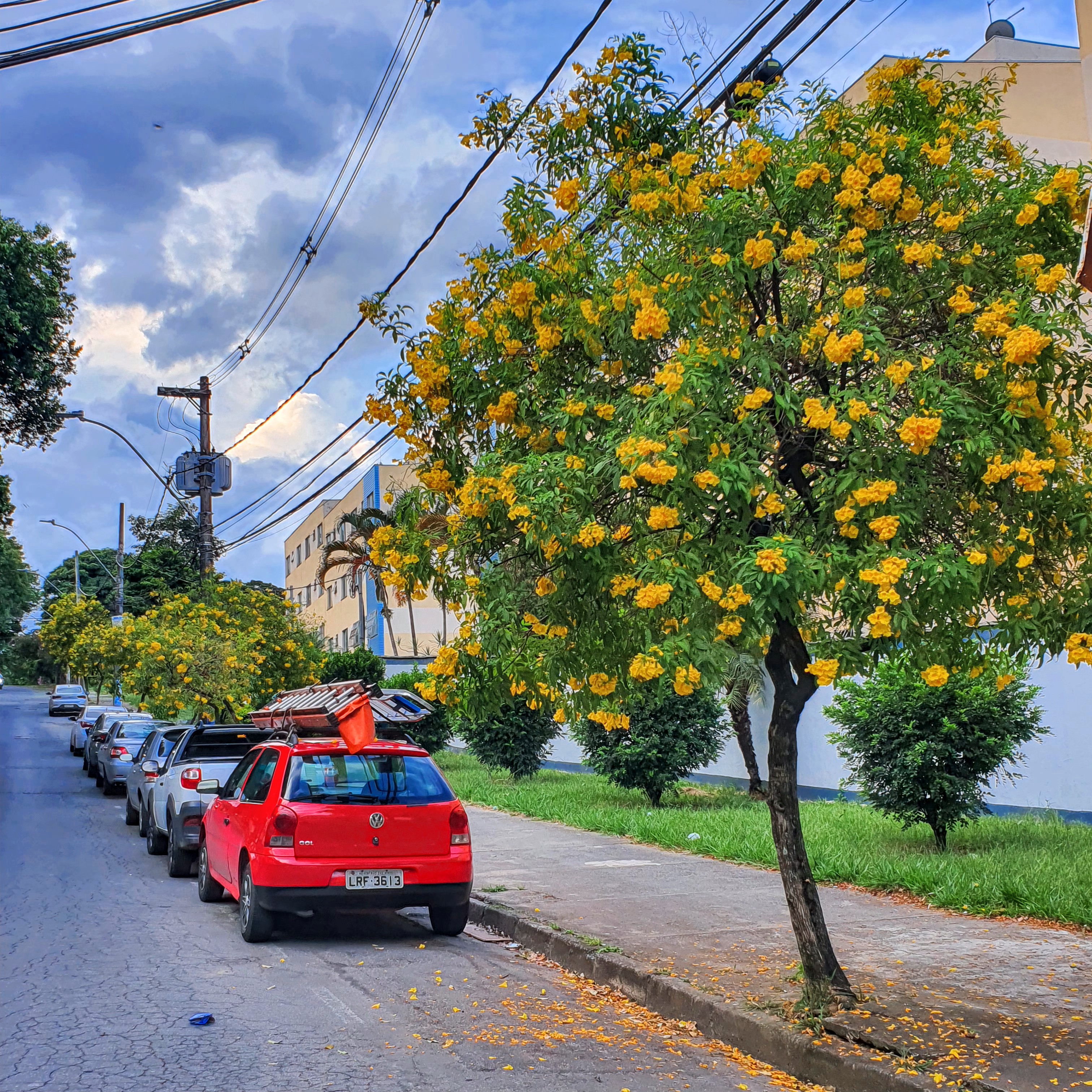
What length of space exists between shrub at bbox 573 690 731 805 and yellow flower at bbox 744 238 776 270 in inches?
431

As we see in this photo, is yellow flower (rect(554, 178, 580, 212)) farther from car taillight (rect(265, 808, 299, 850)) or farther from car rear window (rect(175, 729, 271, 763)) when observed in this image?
car rear window (rect(175, 729, 271, 763))

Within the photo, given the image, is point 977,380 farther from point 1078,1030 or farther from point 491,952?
point 491,952

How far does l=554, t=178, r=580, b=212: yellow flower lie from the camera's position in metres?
6.64

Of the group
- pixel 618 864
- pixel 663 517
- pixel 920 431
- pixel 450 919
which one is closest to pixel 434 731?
pixel 618 864

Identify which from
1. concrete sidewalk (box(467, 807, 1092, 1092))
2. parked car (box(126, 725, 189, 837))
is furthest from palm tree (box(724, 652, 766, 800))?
parked car (box(126, 725, 189, 837))

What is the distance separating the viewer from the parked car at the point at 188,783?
12188mm

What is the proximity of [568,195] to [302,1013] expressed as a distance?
5066mm

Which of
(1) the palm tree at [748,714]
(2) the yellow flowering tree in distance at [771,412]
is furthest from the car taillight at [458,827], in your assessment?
(1) the palm tree at [748,714]

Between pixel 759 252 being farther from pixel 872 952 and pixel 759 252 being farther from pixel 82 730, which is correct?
pixel 82 730

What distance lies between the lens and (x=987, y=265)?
5.84m

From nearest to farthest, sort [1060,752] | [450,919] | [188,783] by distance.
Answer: [450,919] → [188,783] → [1060,752]

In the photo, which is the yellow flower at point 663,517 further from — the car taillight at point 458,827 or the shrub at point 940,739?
the shrub at point 940,739

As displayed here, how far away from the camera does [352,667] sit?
94.5 ft

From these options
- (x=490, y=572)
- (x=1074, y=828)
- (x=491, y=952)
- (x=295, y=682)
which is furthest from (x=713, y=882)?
(x=295, y=682)
